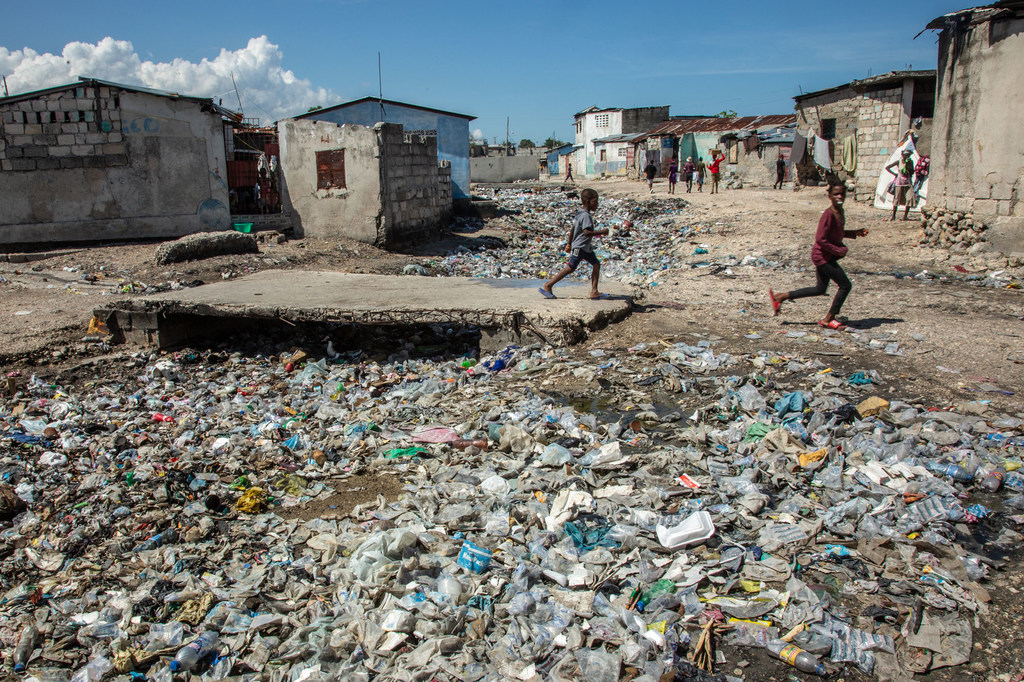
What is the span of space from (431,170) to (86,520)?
10.8 metres

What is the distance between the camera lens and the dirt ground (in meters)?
4.09

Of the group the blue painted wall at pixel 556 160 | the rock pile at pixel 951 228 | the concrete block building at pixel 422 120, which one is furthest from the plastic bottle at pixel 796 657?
the blue painted wall at pixel 556 160

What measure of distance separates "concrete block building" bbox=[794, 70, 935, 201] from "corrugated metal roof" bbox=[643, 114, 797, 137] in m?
8.70

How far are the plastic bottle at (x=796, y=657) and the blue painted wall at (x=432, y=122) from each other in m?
17.9

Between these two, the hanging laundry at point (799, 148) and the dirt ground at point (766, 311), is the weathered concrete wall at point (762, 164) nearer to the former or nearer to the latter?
the hanging laundry at point (799, 148)

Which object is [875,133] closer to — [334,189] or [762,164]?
[762,164]

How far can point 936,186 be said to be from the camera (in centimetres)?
952

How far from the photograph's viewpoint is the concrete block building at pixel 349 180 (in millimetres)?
11336

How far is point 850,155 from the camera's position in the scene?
1641 centimetres

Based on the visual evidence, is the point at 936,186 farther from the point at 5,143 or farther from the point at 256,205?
the point at 5,143

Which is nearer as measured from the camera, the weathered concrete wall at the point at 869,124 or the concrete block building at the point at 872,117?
the concrete block building at the point at 872,117

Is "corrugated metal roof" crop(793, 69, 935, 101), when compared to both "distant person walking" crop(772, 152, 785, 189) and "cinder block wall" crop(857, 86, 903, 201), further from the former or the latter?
"distant person walking" crop(772, 152, 785, 189)

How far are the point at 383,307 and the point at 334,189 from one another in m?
6.48

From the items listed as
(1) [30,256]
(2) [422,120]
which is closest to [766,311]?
(1) [30,256]
